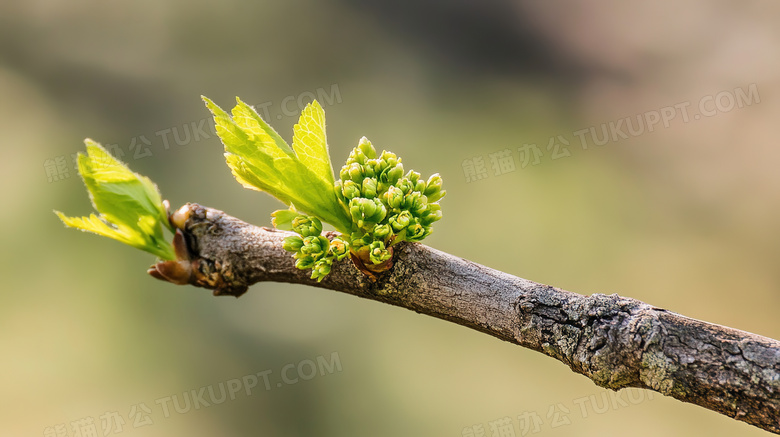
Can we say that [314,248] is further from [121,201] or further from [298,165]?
[121,201]

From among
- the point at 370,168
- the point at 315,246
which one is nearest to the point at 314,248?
the point at 315,246

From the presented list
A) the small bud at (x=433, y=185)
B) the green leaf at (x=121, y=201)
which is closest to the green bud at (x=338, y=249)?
the small bud at (x=433, y=185)

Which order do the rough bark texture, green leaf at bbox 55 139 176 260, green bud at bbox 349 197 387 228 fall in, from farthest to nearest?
green leaf at bbox 55 139 176 260 < green bud at bbox 349 197 387 228 < the rough bark texture

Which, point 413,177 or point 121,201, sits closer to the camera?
point 413,177

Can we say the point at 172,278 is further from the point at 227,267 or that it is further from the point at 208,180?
the point at 208,180

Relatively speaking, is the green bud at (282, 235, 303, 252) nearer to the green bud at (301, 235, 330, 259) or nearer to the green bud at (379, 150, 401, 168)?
the green bud at (301, 235, 330, 259)

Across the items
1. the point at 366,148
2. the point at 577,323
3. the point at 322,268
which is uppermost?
the point at 366,148

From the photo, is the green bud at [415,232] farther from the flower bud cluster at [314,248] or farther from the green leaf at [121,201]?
the green leaf at [121,201]

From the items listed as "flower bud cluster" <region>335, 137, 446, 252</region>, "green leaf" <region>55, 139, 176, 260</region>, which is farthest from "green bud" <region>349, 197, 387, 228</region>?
"green leaf" <region>55, 139, 176, 260</region>
